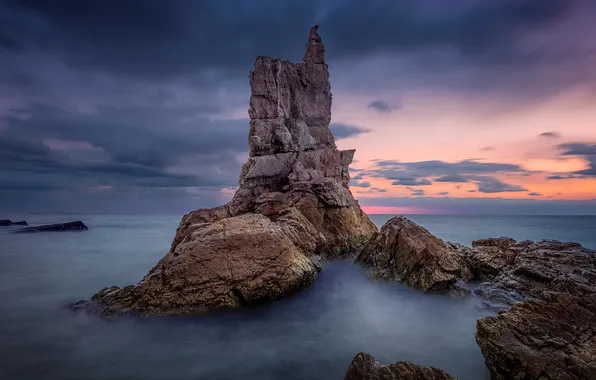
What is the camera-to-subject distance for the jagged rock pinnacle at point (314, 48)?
1137 inches

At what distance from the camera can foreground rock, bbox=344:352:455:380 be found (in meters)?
5.32

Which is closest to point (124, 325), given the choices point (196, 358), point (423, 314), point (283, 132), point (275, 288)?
point (196, 358)

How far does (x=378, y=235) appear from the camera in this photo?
630 inches

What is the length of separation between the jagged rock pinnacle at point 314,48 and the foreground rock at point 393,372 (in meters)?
27.2

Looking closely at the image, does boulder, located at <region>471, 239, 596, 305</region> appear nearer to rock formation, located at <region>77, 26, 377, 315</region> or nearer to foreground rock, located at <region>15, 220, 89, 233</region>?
rock formation, located at <region>77, 26, 377, 315</region>

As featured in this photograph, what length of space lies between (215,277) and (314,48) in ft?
79.4

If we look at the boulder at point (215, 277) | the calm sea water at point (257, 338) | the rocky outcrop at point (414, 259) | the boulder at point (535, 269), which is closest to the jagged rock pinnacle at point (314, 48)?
the rocky outcrop at point (414, 259)

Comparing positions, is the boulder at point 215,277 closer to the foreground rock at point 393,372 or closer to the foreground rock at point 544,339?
the foreground rock at point 393,372

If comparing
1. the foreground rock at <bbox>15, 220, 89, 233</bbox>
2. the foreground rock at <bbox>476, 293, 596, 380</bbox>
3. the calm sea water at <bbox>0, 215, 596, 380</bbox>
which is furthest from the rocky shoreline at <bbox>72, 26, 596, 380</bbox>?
the foreground rock at <bbox>15, 220, 89, 233</bbox>

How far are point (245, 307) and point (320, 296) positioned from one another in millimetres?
3239

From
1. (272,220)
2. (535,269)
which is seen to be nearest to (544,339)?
(535,269)

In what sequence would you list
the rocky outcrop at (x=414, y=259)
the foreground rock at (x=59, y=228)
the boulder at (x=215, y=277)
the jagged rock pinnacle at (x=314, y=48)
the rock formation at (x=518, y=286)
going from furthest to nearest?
the foreground rock at (x=59, y=228), the jagged rock pinnacle at (x=314, y=48), the rocky outcrop at (x=414, y=259), the boulder at (x=215, y=277), the rock formation at (x=518, y=286)

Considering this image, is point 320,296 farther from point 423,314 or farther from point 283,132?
point 283,132

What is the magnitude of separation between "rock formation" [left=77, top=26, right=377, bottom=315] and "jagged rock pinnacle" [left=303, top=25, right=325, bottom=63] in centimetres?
9
